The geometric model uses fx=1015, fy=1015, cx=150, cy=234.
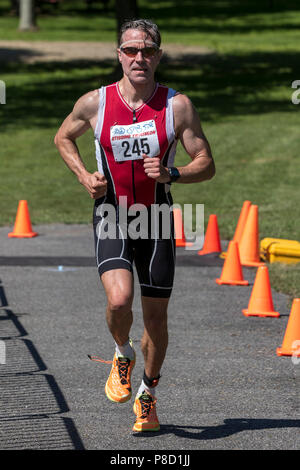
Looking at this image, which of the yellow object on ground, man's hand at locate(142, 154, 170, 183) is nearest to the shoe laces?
man's hand at locate(142, 154, 170, 183)

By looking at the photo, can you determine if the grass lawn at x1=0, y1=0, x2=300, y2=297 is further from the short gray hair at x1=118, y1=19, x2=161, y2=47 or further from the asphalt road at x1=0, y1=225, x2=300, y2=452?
the short gray hair at x1=118, y1=19, x2=161, y2=47

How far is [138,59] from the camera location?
20.9 feet

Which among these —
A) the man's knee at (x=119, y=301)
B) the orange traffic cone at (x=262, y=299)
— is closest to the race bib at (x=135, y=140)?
the man's knee at (x=119, y=301)

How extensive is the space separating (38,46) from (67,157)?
1480 inches

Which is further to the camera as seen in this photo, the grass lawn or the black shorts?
the grass lawn

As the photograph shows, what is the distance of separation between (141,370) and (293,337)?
141 cm

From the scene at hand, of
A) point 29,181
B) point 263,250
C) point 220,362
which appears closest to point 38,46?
point 29,181

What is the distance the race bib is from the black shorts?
392 millimetres

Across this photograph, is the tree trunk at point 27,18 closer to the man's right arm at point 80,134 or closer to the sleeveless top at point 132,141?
the man's right arm at point 80,134

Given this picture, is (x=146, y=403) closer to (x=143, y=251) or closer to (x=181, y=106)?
(x=143, y=251)

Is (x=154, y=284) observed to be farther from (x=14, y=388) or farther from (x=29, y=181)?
(x=29, y=181)

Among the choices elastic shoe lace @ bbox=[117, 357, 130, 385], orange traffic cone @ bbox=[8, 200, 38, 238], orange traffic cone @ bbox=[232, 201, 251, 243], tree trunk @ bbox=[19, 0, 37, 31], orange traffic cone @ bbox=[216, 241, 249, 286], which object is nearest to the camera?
elastic shoe lace @ bbox=[117, 357, 130, 385]

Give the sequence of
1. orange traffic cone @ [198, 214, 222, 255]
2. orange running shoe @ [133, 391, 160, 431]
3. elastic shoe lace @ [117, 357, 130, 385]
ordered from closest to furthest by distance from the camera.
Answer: orange running shoe @ [133, 391, 160, 431] < elastic shoe lace @ [117, 357, 130, 385] < orange traffic cone @ [198, 214, 222, 255]

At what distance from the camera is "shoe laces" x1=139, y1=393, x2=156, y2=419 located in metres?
6.57
